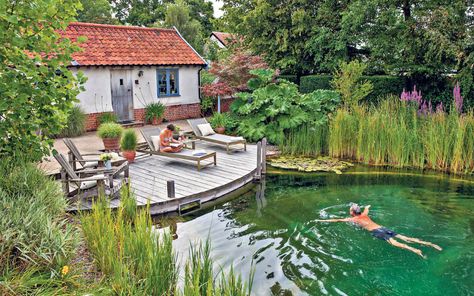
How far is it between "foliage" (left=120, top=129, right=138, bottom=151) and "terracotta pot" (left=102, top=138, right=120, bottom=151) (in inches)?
38.7

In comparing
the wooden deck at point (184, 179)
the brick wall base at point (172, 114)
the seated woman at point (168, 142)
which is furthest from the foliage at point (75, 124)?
the seated woman at point (168, 142)

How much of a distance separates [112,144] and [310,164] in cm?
523

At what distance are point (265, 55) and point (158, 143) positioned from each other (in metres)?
9.32

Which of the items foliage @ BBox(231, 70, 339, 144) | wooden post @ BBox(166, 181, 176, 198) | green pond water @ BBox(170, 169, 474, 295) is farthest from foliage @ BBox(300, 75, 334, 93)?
wooden post @ BBox(166, 181, 176, 198)

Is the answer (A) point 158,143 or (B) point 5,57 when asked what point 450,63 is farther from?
(B) point 5,57

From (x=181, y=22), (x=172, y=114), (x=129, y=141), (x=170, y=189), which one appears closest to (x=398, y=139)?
(x=170, y=189)

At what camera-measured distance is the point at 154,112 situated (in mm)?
15711

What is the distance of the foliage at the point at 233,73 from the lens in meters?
15.5

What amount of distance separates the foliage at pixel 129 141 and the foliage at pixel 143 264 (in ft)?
15.8

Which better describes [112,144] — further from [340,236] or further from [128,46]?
[128,46]

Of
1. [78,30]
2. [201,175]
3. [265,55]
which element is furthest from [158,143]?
[265,55]

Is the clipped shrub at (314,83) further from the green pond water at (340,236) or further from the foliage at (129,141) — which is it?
the foliage at (129,141)

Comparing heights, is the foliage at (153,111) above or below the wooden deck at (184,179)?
above

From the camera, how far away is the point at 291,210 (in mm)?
7441
